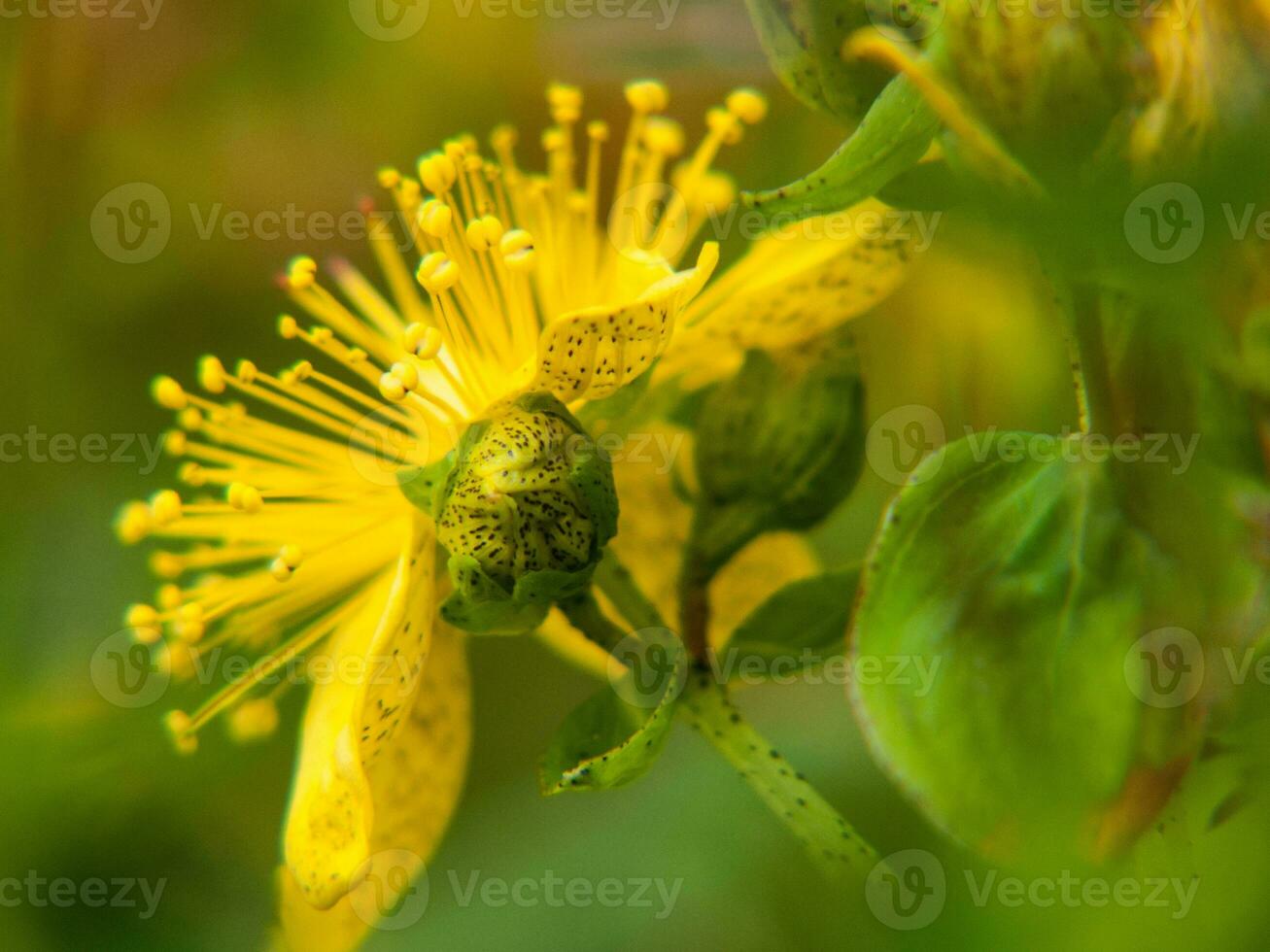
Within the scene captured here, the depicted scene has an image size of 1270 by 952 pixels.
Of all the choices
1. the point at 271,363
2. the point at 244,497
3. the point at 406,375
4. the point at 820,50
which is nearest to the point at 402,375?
the point at 406,375

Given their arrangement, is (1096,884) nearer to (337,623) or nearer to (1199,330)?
(1199,330)

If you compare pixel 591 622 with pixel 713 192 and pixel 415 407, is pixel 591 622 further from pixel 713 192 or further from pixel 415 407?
pixel 713 192

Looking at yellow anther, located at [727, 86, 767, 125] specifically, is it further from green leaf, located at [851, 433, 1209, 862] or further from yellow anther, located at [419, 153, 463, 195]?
green leaf, located at [851, 433, 1209, 862]

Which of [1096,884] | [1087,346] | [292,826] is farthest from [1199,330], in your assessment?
[292,826]

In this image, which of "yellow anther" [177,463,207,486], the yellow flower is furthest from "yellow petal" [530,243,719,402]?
"yellow anther" [177,463,207,486]

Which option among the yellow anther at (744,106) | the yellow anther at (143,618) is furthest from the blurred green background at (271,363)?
the yellow anther at (143,618)
